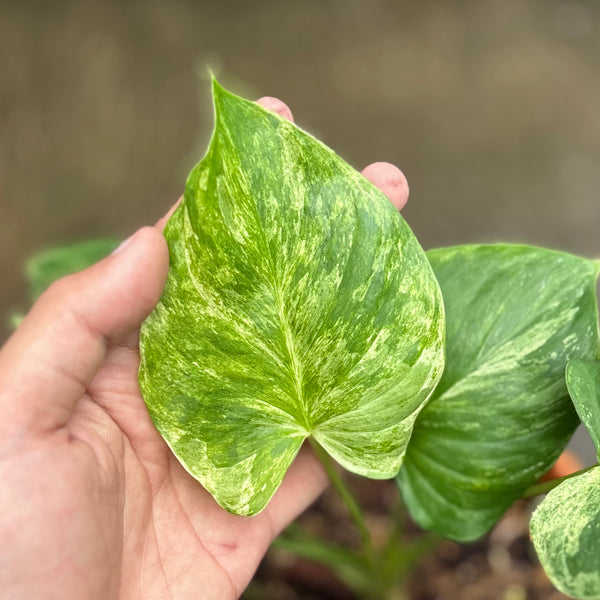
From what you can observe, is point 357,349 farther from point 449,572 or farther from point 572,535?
point 449,572

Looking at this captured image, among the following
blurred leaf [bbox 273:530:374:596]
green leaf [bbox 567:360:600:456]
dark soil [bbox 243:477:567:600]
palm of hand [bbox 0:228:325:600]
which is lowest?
dark soil [bbox 243:477:567:600]

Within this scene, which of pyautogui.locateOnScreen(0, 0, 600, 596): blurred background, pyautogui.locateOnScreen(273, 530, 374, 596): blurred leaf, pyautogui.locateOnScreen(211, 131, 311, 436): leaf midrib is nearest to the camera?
pyautogui.locateOnScreen(211, 131, 311, 436): leaf midrib

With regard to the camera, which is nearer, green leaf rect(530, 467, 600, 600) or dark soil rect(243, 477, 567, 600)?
green leaf rect(530, 467, 600, 600)

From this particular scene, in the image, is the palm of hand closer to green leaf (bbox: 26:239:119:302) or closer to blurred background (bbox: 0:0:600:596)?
green leaf (bbox: 26:239:119:302)

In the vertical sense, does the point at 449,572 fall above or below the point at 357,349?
below

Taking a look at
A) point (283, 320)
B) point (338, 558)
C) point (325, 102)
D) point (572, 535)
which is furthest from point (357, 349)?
point (325, 102)

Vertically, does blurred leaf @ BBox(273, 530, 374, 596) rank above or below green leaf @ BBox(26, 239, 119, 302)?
below

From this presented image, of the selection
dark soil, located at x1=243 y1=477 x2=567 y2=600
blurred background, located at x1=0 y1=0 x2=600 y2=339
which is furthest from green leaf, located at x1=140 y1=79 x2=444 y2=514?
blurred background, located at x1=0 y1=0 x2=600 y2=339
